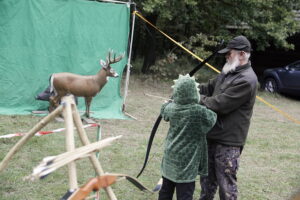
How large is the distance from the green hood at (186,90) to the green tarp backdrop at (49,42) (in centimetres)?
421

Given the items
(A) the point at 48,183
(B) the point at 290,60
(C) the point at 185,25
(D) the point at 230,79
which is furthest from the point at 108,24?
(B) the point at 290,60

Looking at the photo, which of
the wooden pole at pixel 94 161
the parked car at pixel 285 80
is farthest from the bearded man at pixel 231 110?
the parked car at pixel 285 80

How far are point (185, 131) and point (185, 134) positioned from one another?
0.09 feet

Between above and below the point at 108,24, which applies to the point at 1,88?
below

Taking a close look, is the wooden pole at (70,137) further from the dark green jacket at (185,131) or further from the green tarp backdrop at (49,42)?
the green tarp backdrop at (49,42)

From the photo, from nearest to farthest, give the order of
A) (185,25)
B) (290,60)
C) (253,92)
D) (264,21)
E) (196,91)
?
1. (196,91)
2. (253,92)
3. (264,21)
4. (185,25)
5. (290,60)

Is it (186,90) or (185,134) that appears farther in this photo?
(185,134)

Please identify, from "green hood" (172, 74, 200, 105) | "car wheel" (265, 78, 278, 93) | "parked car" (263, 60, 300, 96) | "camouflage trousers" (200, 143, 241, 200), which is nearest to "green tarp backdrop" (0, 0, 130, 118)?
"camouflage trousers" (200, 143, 241, 200)

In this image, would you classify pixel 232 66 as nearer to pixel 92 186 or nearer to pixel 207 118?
pixel 207 118

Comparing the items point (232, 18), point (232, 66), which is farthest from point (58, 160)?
point (232, 18)

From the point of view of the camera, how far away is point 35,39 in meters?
6.32

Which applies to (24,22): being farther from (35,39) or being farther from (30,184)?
(30,184)

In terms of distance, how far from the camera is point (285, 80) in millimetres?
11438

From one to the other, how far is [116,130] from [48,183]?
2.33m
